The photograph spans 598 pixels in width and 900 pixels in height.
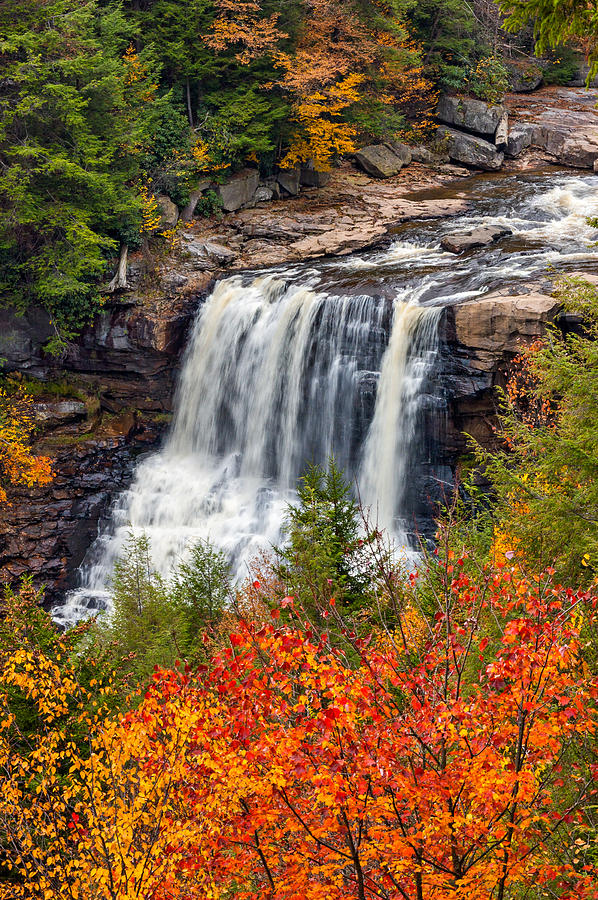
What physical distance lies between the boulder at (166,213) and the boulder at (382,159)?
9.09m

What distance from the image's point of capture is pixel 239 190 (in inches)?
1049

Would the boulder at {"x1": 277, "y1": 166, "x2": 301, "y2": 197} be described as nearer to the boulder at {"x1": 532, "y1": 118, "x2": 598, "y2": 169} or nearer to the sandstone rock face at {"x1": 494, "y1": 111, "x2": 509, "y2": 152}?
the sandstone rock face at {"x1": 494, "y1": 111, "x2": 509, "y2": 152}

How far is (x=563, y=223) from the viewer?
22.2 meters

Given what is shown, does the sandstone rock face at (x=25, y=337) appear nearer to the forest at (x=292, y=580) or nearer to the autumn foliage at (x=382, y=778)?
the forest at (x=292, y=580)

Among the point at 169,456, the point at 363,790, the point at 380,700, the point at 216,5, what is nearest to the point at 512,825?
the point at 363,790

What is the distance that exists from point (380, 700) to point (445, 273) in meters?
16.5

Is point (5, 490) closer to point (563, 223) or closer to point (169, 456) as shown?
point (169, 456)

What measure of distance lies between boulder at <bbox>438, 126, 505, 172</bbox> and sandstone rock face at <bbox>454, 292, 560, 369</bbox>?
15.4 m

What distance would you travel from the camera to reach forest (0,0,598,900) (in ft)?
15.2

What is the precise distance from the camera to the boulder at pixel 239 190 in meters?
26.3

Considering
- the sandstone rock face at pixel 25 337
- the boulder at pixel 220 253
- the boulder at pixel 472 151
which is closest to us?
the sandstone rock face at pixel 25 337

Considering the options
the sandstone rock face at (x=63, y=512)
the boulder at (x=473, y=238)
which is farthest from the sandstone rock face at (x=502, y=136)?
the sandstone rock face at (x=63, y=512)

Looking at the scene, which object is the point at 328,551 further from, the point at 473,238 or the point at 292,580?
the point at 473,238

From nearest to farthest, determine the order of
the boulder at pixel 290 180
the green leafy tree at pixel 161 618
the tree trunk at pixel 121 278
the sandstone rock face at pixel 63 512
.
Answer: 1. the green leafy tree at pixel 161 618
2. the sandstone rock face at pixel 63 512
3. the tree trunk at pixel 121 278
4. the boulder at pixel 290 180
